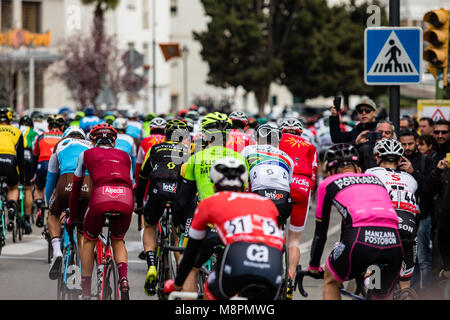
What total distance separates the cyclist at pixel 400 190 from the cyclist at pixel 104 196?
2192mm

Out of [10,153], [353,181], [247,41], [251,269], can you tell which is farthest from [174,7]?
[251,269]

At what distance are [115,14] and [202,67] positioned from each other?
23.0 m

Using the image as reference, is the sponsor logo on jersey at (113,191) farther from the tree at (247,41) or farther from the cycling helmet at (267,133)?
the tree at (247,41)

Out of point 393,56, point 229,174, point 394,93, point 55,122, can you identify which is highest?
point 393,56

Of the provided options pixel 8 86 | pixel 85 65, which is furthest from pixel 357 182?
pixel 85 65

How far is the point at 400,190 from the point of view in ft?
27.4

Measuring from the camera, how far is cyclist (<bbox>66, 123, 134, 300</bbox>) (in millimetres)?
8562

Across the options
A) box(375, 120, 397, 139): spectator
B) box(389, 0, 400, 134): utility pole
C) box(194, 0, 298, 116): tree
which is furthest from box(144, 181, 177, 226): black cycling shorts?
box(194, 0, 298, 116): tree

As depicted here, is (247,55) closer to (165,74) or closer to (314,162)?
(165,74)

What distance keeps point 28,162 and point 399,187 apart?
33.0 feet

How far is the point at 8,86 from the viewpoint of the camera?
50062mm

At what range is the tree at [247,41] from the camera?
214 feet

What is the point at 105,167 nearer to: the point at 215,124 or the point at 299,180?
the point at 215,124

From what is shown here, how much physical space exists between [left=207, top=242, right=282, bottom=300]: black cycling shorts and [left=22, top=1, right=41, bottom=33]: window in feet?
174
